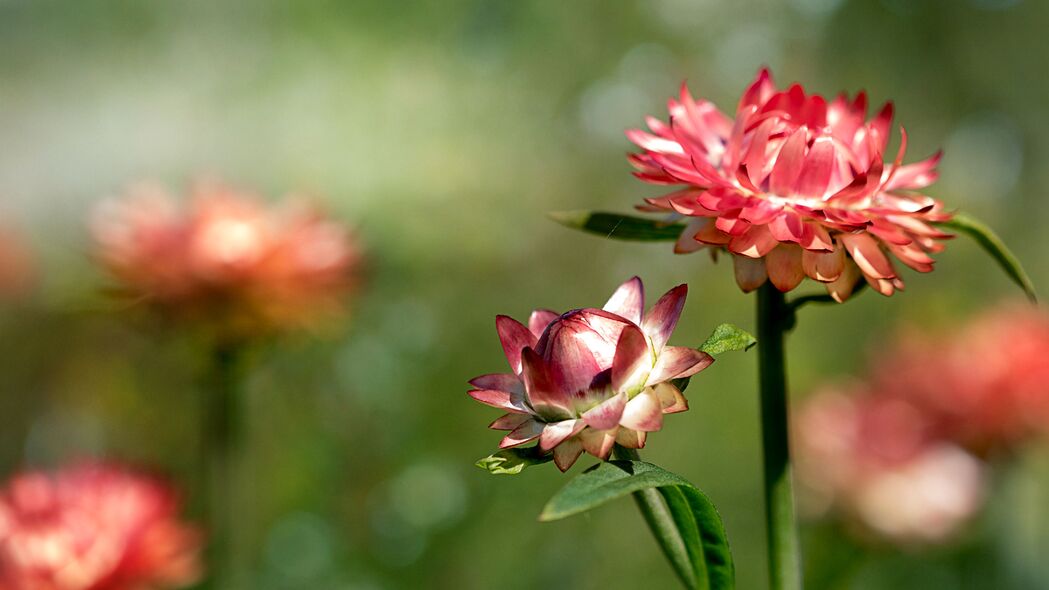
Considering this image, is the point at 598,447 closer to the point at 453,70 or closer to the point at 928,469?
the point at 928,469

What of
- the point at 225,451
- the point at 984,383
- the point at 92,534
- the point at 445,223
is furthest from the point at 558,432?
the point at 445,223

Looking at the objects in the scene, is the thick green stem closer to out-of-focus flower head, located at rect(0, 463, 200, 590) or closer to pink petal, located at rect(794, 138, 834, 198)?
pink petal, located at rect(794, 138, 834, 198)

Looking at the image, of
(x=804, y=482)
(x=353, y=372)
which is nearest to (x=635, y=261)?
(x=353, y=372)

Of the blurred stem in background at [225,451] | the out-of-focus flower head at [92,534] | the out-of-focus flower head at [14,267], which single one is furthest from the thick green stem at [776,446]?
the out-of-focus flower head at [14,267]

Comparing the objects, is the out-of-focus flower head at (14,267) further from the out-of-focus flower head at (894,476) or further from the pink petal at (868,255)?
the pink petal at (868,255)

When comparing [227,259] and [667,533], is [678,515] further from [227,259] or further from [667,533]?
[227,259]

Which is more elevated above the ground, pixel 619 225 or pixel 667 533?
pixel 619 225

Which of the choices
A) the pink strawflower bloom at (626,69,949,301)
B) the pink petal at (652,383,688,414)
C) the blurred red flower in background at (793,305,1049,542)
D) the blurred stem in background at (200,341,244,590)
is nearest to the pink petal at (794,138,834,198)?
the pink strawflower bloom at (626,69,949,301)
